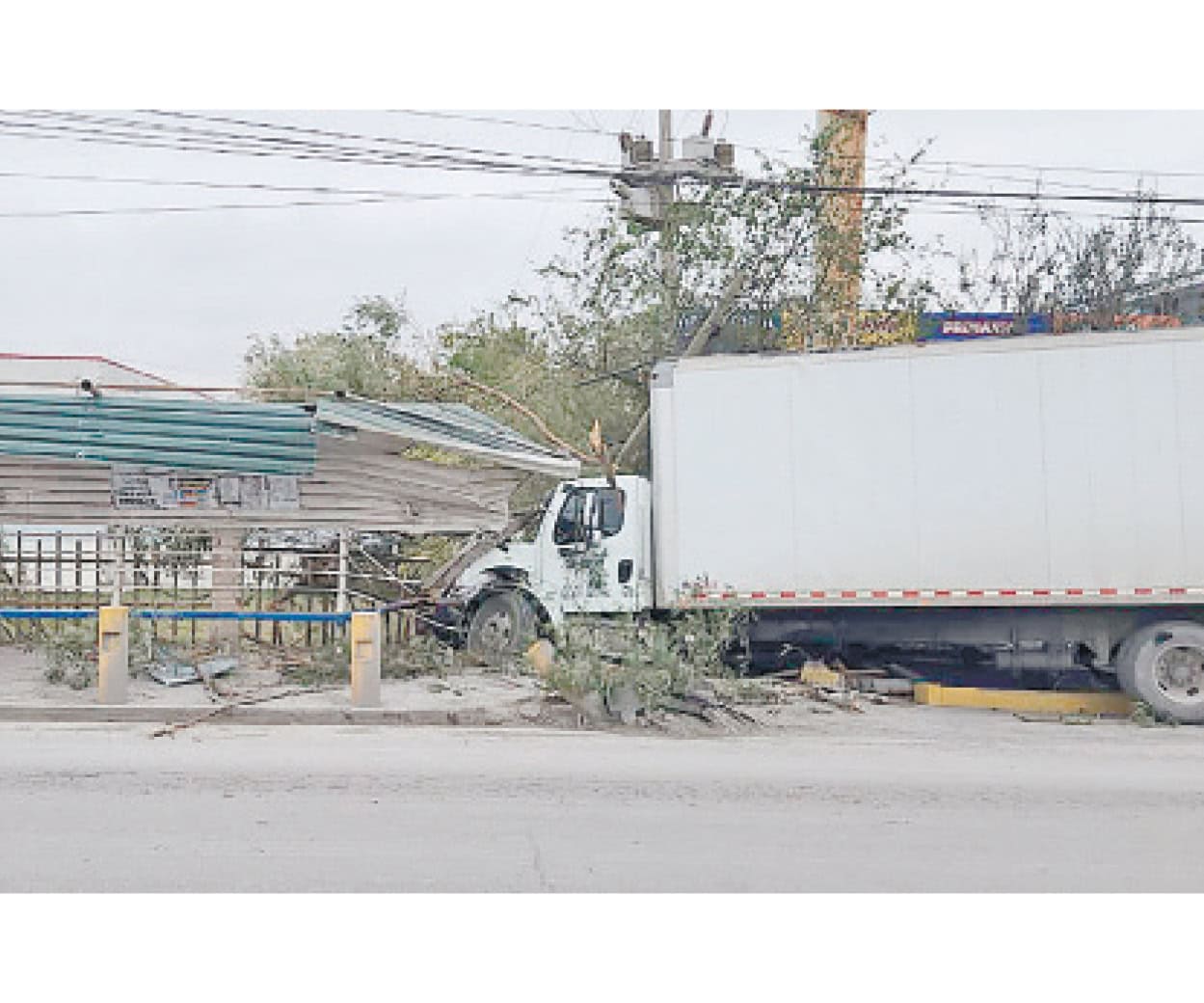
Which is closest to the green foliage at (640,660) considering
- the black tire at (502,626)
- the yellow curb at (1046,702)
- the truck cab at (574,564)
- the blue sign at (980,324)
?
the truck cab at (574,564)

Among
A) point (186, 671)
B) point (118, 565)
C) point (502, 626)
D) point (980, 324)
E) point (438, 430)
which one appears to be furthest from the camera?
point (980, 324)

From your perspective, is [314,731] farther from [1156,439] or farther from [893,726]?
[1156,439]

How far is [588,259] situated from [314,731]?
1175 centimetres

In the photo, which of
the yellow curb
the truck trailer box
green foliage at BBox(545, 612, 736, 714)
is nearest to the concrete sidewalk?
green foliage at BBox(545, 612, 736, 714)

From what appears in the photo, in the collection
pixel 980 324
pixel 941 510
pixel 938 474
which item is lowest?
pixel 941 510

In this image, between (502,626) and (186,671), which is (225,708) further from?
(502,626)

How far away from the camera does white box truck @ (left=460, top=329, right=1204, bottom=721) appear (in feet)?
47.1

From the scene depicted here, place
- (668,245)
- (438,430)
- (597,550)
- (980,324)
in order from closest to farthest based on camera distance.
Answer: (438,430) < (597,550) < (668,245) < (980,324)

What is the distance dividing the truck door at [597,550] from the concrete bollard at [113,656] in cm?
479

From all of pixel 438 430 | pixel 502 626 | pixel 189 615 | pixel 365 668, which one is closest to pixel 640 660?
pixel 365 668

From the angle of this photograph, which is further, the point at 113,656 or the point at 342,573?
the point at 342,573

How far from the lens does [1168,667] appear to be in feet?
47.5

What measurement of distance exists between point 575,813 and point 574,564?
24.3ft

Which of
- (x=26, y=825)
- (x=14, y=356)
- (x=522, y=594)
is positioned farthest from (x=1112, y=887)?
(x=14, y=356)
